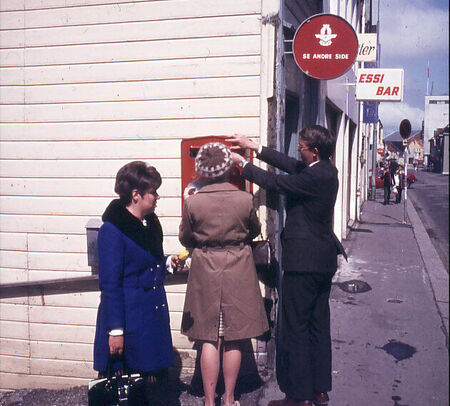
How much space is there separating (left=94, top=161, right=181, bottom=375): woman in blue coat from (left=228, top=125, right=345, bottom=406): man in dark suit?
2.72ft

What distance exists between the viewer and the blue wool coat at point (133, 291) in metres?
2.99

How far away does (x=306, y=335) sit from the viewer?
12.1ft

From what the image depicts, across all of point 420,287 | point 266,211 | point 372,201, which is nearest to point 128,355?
point 266,211

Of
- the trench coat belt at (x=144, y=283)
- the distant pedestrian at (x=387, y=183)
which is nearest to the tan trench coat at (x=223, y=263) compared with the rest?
the trench coat belt at (x=144, y=283)

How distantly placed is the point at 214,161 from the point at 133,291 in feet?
3.44

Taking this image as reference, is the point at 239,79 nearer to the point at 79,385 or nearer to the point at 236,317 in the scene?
the point at 236,317

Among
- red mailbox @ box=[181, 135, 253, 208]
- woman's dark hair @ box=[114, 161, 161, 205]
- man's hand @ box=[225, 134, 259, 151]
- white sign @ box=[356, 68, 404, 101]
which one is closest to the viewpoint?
woman's dark hair @ box=[114, 161, 161, 205]

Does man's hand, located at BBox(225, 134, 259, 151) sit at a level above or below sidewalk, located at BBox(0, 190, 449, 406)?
above

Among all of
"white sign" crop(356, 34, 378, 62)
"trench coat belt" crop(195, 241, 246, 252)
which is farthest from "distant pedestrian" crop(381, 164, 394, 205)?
"trench coat belt" crop(195, 241, 246, 252)

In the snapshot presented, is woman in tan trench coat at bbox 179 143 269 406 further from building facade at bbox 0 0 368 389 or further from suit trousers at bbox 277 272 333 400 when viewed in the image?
building facade at bbox 0 0 368 389

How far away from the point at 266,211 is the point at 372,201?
63.6ft

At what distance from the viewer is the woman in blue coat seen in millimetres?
2992

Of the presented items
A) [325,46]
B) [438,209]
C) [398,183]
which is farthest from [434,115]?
[398,183]

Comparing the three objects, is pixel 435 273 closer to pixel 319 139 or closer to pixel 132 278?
pixel 319 139
